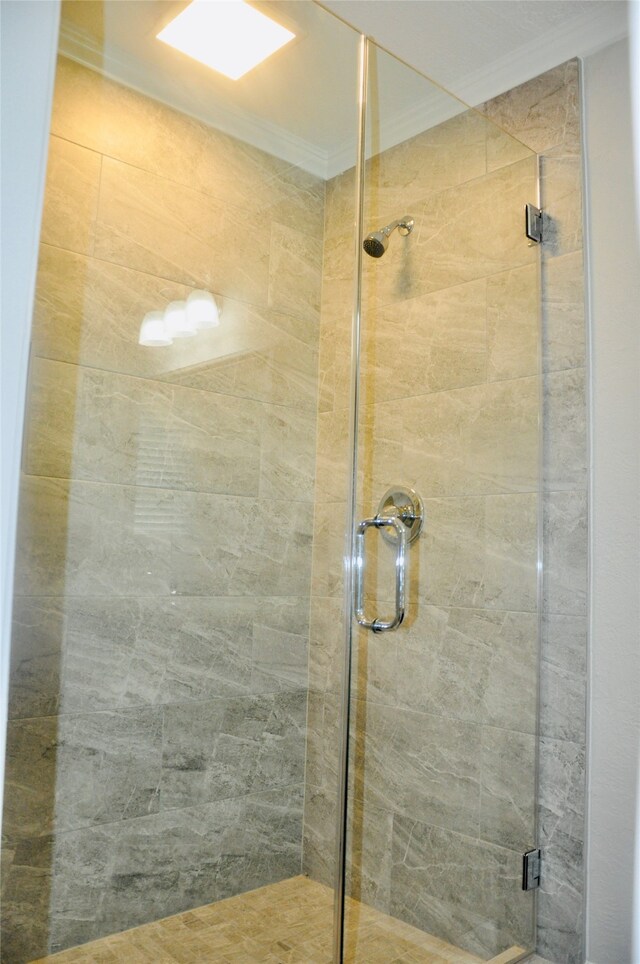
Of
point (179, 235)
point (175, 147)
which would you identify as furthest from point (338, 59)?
point (179, 235)

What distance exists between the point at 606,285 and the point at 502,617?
2.89 feet

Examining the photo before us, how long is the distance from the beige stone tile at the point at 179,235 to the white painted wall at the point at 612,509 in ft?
2.95

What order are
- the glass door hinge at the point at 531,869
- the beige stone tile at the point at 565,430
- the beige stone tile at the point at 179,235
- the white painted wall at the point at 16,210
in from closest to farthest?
the white painted wall at the point at 16,210 < the beige stone tile at the point at 179,235 < the glass door hinge at the point at 531,869 < the beige stone tile at the point at 565,430

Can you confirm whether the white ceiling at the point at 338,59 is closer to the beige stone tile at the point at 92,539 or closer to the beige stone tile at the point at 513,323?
the beige stone tile at the point at 513,323

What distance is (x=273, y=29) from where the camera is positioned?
5.27 feet

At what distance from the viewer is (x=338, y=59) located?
1714 millimetres

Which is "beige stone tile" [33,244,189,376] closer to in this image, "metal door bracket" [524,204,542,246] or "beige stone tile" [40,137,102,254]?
"beige stone tile" [40,137,102,254]

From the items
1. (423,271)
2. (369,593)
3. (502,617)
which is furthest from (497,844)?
(423,271)

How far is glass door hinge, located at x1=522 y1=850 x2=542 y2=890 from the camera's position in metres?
1.82

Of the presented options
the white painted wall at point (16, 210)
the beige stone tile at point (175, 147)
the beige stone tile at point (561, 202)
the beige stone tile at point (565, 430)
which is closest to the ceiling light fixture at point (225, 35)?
the beige stone tile at point (175, 147)

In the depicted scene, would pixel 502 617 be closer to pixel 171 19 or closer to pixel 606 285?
pixel 606 285

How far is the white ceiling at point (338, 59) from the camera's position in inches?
55.2

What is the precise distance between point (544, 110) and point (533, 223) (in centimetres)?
33

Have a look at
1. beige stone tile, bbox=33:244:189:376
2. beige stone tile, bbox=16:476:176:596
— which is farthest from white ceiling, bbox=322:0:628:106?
beige stone tile, bbox=16:476:176:596
